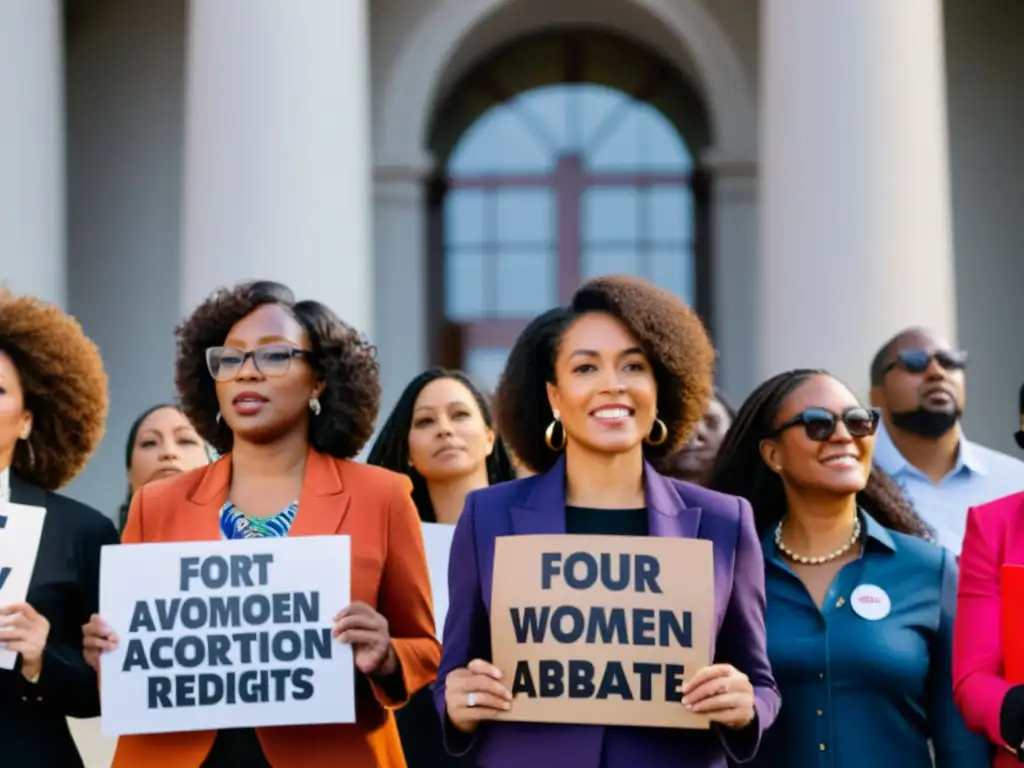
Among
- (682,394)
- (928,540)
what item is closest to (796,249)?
(928,540)

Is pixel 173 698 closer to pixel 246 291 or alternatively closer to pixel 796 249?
pixel 246 291

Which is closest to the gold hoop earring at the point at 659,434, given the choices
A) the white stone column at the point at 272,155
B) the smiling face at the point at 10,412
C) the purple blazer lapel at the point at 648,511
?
the purple blazer lapel at the point at 648,511

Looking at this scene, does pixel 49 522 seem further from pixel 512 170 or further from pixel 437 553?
pixel 512 170

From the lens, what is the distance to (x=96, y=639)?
426 centimetres

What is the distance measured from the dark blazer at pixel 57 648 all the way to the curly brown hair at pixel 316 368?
432mm

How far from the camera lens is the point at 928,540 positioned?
524cm

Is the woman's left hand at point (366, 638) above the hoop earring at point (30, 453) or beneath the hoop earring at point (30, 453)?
beneath

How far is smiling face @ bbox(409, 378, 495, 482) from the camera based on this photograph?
6.44m

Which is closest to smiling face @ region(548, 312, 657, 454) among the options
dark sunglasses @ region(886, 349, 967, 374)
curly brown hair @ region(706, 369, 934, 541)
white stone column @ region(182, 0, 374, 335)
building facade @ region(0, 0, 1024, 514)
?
curly brown hair @ region(706, 369, 934, 541)

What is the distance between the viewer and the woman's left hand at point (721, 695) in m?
3.82

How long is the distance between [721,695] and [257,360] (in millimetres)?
1500

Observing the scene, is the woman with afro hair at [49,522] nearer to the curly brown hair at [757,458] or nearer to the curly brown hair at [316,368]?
the curly brown hair at [316,368]

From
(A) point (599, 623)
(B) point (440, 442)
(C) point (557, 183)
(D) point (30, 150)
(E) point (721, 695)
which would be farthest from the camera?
(C) point (557, 183)

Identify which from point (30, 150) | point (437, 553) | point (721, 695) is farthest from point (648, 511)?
point (30, 150)
